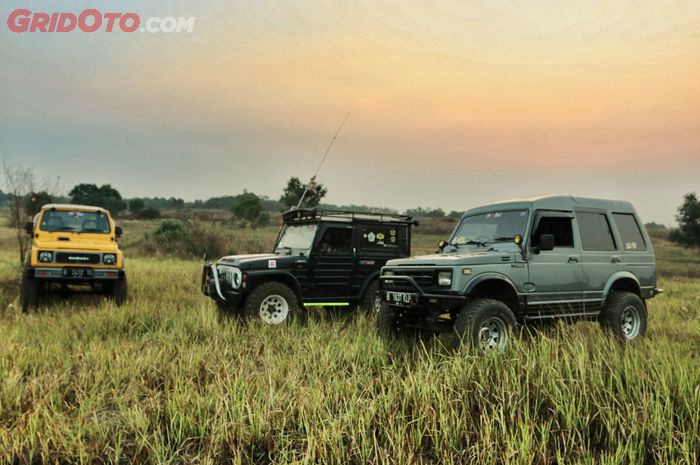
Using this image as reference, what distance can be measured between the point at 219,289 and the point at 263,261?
861 mm

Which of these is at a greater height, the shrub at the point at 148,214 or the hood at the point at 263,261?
the shrub at the point at 148,214

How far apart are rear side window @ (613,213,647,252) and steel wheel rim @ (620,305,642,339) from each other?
932mm

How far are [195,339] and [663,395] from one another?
17.0 ft

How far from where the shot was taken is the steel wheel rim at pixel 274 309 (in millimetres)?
7707

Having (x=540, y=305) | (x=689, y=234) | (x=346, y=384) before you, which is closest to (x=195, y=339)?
(x=346, y=384)

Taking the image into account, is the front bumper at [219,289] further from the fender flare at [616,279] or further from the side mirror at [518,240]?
the fender flare at [616,279]

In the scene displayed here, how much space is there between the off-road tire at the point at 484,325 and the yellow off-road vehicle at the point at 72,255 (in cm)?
710

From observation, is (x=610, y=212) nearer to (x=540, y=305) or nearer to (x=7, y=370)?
(x=540, y=305)

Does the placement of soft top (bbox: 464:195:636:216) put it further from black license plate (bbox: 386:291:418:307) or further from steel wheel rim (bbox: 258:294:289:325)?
steel wheel rim (bbox: 258:294:289:325)

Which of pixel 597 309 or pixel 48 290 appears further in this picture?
pixel 48 290

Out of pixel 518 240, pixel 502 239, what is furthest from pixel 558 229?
pixel 518 240

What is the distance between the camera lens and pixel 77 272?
9461 mm

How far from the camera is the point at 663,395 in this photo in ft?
11.8

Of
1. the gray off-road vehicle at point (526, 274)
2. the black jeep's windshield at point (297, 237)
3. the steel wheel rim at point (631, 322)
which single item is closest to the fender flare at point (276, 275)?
the black jeep's windshield at point (297, 237)
